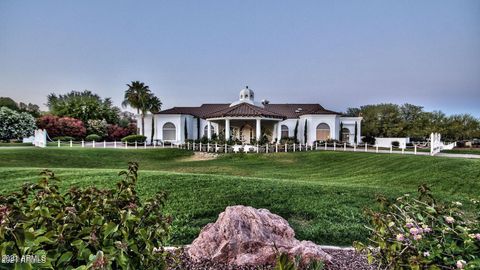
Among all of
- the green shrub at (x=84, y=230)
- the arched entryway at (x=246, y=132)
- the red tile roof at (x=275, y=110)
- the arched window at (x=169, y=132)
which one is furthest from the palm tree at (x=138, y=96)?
the green shrub at (x=84, y=230)

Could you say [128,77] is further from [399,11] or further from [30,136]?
[399,11]

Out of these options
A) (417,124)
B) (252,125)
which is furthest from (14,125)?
(417,124)

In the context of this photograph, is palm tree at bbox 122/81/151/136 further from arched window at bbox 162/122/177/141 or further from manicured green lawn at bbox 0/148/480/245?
manicured green lawn at bbox 0/148/480/245

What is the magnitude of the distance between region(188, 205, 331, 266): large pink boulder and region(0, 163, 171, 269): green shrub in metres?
1.36

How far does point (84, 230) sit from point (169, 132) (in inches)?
1235

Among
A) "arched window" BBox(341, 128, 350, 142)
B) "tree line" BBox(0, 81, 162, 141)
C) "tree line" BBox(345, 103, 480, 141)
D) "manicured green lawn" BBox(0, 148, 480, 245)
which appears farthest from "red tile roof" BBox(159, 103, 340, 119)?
"manicured green lawn" BBox(0, 148, 480, 245)

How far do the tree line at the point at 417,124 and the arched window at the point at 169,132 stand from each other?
25.5 metres

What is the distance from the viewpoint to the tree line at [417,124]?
36719 millimetres

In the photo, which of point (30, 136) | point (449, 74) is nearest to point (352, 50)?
point (449, 74)

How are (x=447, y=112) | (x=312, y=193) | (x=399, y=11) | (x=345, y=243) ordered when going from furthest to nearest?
(x=447, y=112) → (x=399, y=11) → (x=312, y=193) → (x=345, y=243)

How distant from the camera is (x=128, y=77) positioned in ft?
116

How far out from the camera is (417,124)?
37938mm

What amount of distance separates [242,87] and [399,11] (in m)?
21.2

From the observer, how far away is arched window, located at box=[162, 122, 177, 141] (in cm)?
3184
